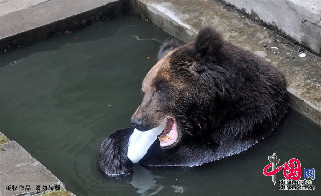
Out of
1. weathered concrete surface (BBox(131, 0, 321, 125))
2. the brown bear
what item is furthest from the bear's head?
weathered concrete surface (BBox(131, 0, 321, 125))

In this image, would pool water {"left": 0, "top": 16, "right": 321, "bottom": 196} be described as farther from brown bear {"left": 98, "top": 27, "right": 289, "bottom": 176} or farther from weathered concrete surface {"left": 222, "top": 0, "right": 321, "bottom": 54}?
weathered concrete surface {"left": 222, "top": 0, "right": 321, "bottom": 54}

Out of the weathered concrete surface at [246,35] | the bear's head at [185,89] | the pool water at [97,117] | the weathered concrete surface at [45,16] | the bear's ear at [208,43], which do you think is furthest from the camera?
the weathered concrete surface at [45,16]

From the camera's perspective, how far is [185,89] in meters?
4.96

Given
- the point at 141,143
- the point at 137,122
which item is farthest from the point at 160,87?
the point at 141,143

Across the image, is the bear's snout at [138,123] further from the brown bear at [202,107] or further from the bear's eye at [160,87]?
the bear's eye at [160,87]

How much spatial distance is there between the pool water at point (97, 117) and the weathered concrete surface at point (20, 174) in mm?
446

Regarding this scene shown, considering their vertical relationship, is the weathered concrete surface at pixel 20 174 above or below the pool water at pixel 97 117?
above

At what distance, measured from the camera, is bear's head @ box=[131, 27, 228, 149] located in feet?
16.1

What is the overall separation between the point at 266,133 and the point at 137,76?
5.59ft

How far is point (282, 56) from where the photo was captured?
6.46 meters

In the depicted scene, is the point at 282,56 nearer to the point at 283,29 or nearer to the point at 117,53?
the point at 283,29

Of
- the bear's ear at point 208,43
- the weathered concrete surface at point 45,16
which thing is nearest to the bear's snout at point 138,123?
the bear's ear at point 208,43

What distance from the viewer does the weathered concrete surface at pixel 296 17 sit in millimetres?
6332

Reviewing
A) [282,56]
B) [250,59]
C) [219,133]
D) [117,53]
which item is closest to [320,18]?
[282,56]
